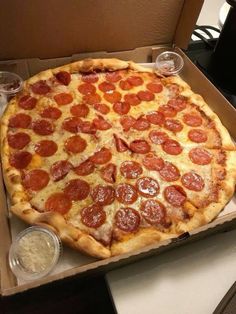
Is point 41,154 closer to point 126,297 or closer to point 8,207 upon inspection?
point 8,207

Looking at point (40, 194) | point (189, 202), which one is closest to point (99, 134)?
point (40, 194)

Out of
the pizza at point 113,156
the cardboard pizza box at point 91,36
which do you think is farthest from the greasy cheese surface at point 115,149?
the cardboard pizza box at point 91,36

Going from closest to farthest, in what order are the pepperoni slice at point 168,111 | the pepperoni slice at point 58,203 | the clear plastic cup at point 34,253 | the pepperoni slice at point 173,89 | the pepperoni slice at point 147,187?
1. the clear plastic cup at point 34,253
2. the pepperoni slice at point 58,203
3. the pepperoni slice at point 147,187
4. the pepperoni slice at point 168,111
5. the pepperoni slice at point 173,89

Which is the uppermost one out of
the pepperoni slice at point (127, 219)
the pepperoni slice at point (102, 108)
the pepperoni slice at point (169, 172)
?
the pepperoni slice at point (102, 108)

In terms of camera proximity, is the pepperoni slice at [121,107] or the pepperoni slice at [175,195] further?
the pepperoni slice at [121,107]

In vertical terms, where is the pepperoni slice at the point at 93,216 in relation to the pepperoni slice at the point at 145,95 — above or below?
below

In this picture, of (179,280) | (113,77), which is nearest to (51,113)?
(113,77)

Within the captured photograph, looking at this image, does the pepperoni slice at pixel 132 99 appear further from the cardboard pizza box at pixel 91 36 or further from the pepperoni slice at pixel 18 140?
the pepperoni slice at pixel 18 140
